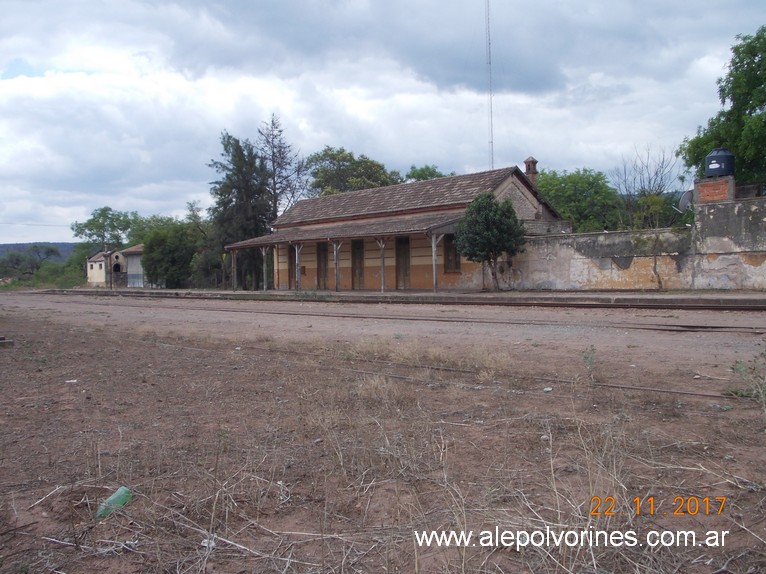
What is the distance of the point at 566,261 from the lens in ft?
78.0

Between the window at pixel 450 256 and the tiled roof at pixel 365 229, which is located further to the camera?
the window at pixel 450 256

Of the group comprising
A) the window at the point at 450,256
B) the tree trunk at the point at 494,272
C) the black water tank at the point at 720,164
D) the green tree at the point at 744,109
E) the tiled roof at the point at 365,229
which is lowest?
the tree trunk at the point at 494,272

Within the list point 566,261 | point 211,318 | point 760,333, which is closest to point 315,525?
point 760,333

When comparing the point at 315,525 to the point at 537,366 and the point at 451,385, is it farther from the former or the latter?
the point at 537,366

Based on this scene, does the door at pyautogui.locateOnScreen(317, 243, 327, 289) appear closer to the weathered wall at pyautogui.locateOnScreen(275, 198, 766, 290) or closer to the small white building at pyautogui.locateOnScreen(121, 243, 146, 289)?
the weathered wall at pyautogui.locateOnScreen(275, 198, 766, 290)

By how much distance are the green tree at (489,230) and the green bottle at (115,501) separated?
20.5 metres

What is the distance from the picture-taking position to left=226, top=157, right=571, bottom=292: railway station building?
2750 centimetres

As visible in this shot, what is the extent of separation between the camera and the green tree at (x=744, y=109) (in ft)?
95.9

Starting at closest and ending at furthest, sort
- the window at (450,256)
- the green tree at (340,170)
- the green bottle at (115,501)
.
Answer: the green bottle at (115,501)
the window at (450,256)
the green tree at (340,170)

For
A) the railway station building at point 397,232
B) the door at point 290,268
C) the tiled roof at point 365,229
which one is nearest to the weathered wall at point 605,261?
the railway station building at point 397,232

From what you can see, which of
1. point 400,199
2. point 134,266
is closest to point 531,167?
point 400,199

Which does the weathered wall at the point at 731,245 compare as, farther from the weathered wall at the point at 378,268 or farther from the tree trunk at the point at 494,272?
the weathered wall at the point at 378,268

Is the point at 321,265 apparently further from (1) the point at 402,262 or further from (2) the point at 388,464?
(2) the point at 388,464

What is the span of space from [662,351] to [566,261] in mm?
15599
